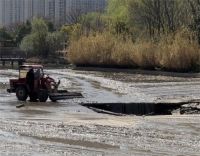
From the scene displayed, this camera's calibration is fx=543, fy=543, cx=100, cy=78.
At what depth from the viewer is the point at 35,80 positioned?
24.0 metres

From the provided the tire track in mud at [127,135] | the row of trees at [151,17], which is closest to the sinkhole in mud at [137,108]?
the tire track in mud at [127,135]

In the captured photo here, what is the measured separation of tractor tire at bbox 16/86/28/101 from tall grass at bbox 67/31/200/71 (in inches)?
969

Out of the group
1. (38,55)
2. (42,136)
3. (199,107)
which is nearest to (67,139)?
(42,136)

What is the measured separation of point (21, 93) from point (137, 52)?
95.6 feet

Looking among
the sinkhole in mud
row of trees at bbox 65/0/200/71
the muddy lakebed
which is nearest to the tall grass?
row of trees at bbox 65/0/200/71

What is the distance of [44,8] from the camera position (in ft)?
584

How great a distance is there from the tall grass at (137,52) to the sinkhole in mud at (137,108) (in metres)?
24.3

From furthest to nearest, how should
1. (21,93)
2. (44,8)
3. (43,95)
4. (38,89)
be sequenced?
(44,8) < (21,93) < (38,89) < (43,95)

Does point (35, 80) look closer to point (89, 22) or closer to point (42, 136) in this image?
point (42, 136)

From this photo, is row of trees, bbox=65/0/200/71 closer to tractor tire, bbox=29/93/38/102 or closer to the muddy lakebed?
tractor tire, bbox=29/93/38/102

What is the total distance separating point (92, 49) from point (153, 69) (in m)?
11.0

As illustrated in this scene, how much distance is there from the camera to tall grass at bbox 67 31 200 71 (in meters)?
46.8

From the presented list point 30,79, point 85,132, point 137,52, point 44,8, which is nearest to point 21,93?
point 30,79

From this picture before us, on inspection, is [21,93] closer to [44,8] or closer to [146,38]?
[146,38]
